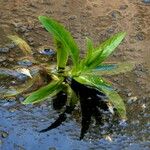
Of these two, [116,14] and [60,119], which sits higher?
[116,14]

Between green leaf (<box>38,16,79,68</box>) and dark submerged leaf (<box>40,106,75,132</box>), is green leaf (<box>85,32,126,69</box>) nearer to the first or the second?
green leaf (<box>38,16,79,68</box>)

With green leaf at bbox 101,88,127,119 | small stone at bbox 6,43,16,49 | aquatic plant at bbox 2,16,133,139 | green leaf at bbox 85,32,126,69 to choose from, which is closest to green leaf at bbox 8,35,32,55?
small stone at bbox 6,43,16,49

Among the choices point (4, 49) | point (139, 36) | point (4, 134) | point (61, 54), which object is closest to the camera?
point (4, 134)

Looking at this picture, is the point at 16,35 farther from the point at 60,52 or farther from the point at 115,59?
the point at 115,59

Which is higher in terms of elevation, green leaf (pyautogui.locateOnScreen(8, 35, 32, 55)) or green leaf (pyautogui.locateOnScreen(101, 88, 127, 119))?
green leaf (pyautogui.locateOnScreen(8, 35, 32, 55))

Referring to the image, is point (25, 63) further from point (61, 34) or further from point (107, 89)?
point (107, 89)

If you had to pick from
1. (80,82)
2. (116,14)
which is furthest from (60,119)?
(116,14)

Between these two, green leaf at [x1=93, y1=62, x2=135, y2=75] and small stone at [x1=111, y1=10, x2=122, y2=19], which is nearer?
green leaf at [x1=93, y1=62, x2=135, y2=75]

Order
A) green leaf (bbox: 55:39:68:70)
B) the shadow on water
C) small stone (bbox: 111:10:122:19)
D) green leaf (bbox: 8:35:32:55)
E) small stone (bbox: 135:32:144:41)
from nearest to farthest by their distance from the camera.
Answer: the shadow on water < green leaf (bbox: 55:39:68:70) < green leaf (bbox: 8:35:32:55) < small stone (bbox: 135:32:144:41) < small stone (bbox: 111:10:122:19)
